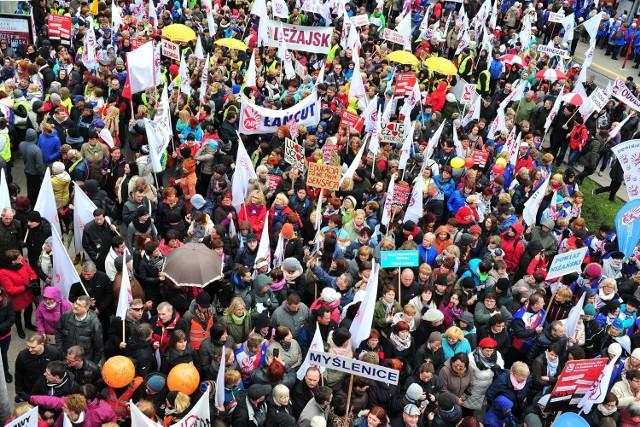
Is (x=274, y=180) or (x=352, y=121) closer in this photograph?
(x=274, y=180)

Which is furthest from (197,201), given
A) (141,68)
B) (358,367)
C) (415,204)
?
(358,367)

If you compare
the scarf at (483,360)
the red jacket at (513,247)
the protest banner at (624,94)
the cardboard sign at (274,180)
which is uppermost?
the protest banner at (624,94)

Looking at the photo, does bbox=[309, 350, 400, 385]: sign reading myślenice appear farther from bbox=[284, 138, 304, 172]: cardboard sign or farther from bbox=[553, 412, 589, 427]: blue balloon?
bbox=[284, 138, 304, 172]: cardboard sign

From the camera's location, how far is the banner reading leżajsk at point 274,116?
43.8 feet

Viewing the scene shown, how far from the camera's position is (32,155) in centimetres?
1134

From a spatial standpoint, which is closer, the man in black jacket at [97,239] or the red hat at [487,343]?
the red hat at [487,343]

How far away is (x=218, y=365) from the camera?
7594mm

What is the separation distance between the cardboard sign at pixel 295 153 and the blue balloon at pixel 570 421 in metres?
5.91

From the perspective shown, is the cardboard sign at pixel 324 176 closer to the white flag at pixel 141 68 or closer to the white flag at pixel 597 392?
the white flag at pixel 141 68

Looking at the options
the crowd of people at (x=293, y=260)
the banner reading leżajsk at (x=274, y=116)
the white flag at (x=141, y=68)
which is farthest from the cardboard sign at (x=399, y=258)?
the white flag at (x=141, y=68)

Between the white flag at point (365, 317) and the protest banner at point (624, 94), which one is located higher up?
the protest banner at point (624, 94)

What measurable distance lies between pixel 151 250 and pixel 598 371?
533cm

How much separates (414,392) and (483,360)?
3.75ft

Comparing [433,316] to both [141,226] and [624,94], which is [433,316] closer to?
[141,226]
